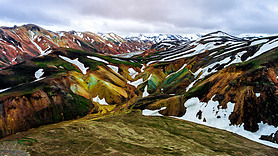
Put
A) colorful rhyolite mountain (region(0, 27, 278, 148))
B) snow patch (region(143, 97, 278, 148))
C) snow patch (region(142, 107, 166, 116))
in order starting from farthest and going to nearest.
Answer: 1. snow patch (region(142, 107, 166, 116))
2. colorful rhyolite mountain (region(0, 27, 278, 148))
3. snow patch (region(143, 97, 278, 148))

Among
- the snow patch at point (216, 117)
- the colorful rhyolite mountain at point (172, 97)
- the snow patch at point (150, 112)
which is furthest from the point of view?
the snow patch at point (150, 112)

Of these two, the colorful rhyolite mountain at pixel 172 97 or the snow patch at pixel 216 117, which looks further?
the colorful rhyolite mountain at pixel 172 97

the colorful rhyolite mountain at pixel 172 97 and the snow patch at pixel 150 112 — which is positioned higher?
the colorful rhyolite mountain at pixel 172 97

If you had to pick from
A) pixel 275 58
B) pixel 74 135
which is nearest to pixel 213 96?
pixel 275 58

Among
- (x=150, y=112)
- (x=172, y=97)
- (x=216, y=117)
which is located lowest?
(x=150, y=112)

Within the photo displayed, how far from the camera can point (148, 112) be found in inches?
1688

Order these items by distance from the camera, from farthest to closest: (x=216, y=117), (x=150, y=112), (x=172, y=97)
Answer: (x=172, y=97)
(x=150, y=112)
(x=216, y=117)

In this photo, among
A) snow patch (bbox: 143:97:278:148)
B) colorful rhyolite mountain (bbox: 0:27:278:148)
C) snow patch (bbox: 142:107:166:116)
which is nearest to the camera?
snow patch (bbox: 143:97:278:148)

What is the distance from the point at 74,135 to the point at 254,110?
36.6 metres

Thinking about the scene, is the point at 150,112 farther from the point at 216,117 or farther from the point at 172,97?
the point at 216,117

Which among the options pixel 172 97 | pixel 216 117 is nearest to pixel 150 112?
pixel 172 97

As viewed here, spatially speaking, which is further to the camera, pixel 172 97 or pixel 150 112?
pixel 172 97

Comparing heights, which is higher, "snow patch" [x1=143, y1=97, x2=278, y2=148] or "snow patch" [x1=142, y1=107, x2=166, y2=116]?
"snow patch" [x1=143, y1=97, x2=278, y2=148]

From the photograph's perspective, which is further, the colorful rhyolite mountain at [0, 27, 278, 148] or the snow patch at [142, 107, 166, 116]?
the snow patch at [142, 107, 166, 116]
